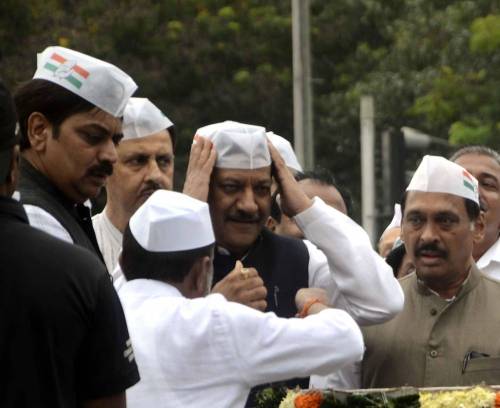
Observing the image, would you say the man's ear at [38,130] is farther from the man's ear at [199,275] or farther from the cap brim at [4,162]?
the cap brim at [4,162]

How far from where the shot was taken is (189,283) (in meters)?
6.14

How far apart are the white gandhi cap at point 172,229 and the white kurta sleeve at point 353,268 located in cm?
85

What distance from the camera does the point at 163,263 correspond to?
610cm

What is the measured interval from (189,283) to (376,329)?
1422mm

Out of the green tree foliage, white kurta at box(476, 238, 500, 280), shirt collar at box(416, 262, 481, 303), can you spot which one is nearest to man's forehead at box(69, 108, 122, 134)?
shirt collar at box(416, 262, 481, 303)

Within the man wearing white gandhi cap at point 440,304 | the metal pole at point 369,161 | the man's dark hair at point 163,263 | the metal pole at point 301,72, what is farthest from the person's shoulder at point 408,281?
the metal pole at point 301,72

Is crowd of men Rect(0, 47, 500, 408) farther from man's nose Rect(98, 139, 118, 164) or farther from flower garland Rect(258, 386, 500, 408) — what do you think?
flower garland Rect(258, 386, 500, 408)

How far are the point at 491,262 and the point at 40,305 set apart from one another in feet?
15.2

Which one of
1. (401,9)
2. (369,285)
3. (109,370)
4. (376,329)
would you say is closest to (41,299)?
(109,370)

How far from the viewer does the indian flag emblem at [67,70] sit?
19.8 feet

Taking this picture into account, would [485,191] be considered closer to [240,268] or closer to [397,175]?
[240,268]

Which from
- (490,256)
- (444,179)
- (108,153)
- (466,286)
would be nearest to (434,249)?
(466,286)

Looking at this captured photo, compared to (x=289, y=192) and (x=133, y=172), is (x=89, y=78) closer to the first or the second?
(x=289, y=192)

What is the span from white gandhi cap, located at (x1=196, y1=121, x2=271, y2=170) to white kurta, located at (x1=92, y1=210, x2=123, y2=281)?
2.64 ft
